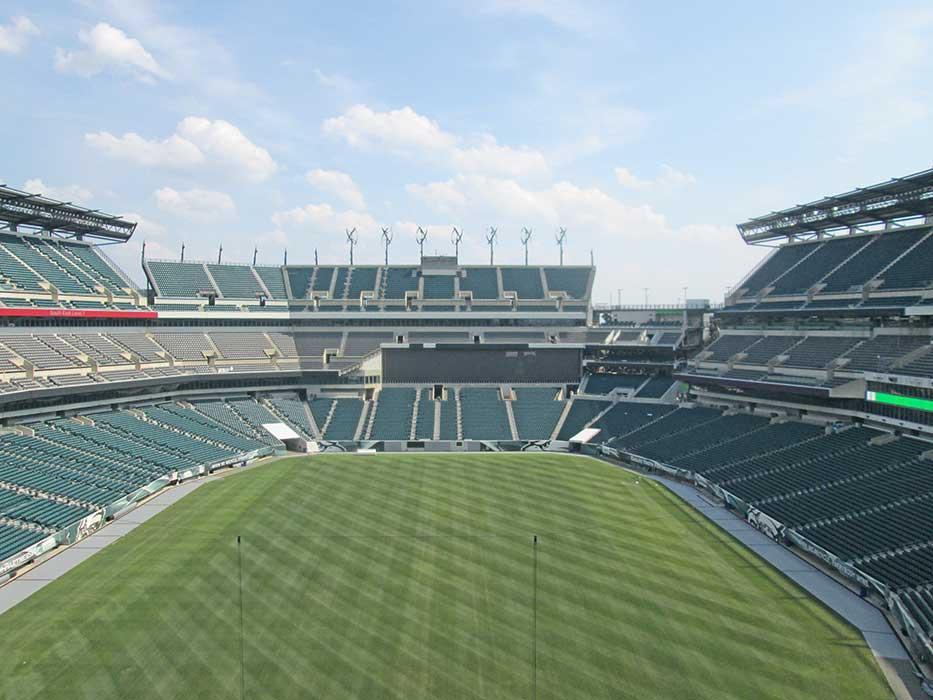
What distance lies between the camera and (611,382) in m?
69.8

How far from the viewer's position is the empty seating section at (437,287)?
79000 millimetres

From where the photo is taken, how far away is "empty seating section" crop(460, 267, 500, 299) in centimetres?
7919

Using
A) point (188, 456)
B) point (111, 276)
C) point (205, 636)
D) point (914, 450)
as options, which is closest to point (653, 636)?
point (205, 636)

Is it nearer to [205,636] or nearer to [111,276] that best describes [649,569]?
[205,636]

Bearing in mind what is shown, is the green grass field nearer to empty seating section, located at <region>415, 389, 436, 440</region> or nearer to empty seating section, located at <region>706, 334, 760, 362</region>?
empty seating section, located at <region>415, 389, 436, 440</region>

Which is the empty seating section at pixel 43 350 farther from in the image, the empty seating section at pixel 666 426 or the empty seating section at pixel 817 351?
the empty seating section at pixel 817 351

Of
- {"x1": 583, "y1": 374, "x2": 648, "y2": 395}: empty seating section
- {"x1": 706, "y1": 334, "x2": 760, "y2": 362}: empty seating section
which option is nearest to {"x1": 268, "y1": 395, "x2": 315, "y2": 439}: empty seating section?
{"x1": 583, "y1": 374, "x2": 648, "y2": 395}: empty seating section

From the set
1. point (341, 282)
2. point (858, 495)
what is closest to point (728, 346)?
point (858, 495)

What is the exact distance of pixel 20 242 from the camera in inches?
2327

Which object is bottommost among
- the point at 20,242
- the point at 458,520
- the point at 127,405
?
the point at 458,520

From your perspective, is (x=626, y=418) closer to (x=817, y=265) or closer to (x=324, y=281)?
(x=817, y=265)

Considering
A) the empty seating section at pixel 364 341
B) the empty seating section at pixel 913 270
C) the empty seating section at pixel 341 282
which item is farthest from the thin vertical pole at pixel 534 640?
the empty seating section at pixel 341 282

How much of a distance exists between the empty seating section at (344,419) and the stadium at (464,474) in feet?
1.38

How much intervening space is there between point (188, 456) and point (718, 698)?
4182 cm
